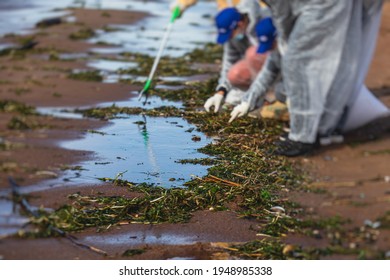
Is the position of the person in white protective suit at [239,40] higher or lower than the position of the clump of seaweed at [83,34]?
higher

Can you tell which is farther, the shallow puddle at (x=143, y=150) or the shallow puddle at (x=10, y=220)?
the shallow puddle at (x=143, y=150)

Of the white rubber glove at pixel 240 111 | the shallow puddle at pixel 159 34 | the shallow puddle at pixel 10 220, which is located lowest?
the shallow puddle at pixel 159 34

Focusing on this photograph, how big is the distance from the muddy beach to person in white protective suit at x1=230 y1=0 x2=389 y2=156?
23cm

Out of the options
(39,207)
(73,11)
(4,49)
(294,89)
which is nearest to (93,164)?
(39,207)

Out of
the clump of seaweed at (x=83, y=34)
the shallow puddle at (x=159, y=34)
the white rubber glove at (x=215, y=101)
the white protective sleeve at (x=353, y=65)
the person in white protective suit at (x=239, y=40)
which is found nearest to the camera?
the white protective sleeve at (x=353, y=65)

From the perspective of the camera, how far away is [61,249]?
2717 millimetres

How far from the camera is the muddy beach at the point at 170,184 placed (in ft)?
9.12

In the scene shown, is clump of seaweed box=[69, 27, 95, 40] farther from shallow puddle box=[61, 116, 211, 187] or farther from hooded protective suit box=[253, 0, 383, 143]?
hooded protective suit box=[253, 0, 383, 143]

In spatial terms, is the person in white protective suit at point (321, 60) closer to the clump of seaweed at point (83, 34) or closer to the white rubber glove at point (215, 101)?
the white rubber glove at point (215, 101)

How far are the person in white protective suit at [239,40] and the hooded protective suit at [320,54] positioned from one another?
942 millimetres

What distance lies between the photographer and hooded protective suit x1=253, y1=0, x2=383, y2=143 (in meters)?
4.45

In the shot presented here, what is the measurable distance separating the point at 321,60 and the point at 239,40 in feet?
4.76

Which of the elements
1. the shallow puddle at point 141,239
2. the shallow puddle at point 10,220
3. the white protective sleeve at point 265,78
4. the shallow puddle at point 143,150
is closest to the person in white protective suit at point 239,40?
the white protective sleeve at point 265,78

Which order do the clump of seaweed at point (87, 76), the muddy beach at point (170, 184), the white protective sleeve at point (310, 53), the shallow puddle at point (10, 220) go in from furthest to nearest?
the clump of seaweed at point (87, 76)
the white protective sleeve at point (310, 53)
the muddy beach at point (170, 184)
the shallow puddle at point (10, 220)
